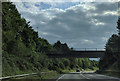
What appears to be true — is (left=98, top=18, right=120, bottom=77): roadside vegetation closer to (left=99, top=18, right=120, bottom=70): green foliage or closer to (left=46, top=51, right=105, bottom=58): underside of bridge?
(left=99, top=18, right=120, bottom=70): green foliage

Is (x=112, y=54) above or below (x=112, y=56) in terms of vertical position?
above

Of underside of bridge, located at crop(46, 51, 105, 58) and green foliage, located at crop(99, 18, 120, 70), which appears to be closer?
green foliage, located at crop(99, 18, 120, 70)

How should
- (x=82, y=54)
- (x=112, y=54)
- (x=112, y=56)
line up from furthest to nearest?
(x=82, y=54) < (x=112, y=56) < (x=112, y=54)

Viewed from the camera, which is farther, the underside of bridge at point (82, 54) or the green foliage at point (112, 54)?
the underside of bridge at point (82, 54)

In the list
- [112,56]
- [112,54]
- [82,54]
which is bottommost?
[112,56]

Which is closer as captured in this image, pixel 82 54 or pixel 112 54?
pixel 112 54

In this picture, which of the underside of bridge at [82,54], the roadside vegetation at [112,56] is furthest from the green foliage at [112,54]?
the underside of bridge at [82,54]

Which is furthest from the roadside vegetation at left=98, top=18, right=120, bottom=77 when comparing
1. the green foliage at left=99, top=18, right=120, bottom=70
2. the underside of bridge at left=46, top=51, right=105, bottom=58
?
the underside of bridge at left=46, top=51, right=105, bottom=58

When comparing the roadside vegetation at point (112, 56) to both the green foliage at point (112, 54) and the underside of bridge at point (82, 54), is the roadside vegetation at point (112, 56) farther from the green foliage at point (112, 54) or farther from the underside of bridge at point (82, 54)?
the underside of bridge at point (82, 54)

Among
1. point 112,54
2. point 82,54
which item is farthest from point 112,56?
point 82,54

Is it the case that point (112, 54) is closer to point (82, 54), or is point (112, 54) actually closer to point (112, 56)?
point (112, 56)

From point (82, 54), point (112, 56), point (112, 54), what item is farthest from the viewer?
point (82, 54)

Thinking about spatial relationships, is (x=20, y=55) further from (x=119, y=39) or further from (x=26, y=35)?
(x=119, y=39)

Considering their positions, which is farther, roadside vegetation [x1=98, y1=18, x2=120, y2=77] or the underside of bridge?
the underside of bridge
